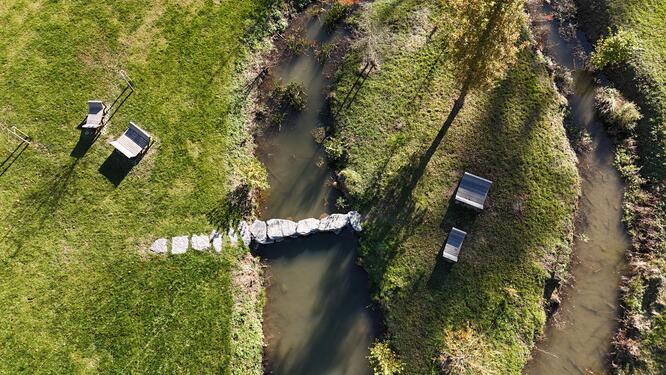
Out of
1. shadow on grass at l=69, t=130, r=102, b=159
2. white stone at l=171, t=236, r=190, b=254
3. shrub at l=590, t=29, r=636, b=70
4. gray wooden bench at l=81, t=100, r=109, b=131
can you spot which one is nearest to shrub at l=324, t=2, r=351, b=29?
gray wooden bench at l=81, t=100, r=109, b=131

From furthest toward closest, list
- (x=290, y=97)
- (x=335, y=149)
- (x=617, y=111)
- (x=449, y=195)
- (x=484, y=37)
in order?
(x=290, y=97) → (x=617, y=111) → (x=335, y=149) → (x=449, y=195) → (x=484, y=37)

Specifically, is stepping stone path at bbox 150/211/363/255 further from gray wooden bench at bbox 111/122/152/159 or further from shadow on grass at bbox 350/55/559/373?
gray wooden bench at bbox 111/122/152/159

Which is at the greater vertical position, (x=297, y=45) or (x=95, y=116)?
(x=297, y=45)

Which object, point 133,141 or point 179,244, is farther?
point 133,141

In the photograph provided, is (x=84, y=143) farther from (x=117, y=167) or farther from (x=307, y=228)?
(x=307, y=228)

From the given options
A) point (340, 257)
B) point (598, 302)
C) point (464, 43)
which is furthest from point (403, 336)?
point (464, 43)

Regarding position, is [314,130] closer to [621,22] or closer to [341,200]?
[341,200]

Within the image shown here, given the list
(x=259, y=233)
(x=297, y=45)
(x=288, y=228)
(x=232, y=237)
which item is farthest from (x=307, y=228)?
(x=297, y=45)
